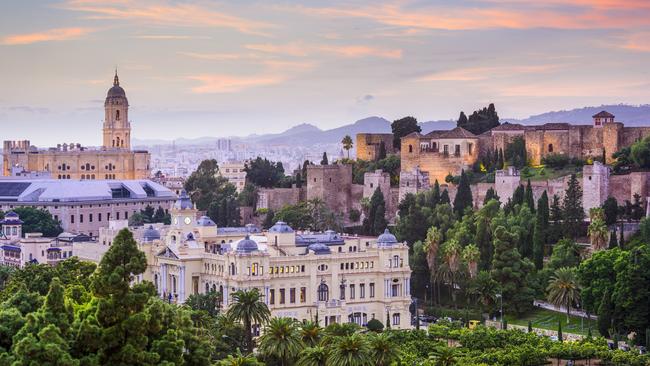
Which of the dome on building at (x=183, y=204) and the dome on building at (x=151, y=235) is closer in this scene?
the dome on building at (x=183, y=204)

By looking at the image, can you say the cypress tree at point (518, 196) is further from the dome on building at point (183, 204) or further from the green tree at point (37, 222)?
the green tree at point (37, 222)

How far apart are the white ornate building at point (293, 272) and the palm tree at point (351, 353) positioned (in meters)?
17.2

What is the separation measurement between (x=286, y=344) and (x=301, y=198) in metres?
50.8

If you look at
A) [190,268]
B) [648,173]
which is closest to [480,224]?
[648,173]

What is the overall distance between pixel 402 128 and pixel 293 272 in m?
38.2

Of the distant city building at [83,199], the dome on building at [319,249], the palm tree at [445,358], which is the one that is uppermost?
the distant city building at [83,199]

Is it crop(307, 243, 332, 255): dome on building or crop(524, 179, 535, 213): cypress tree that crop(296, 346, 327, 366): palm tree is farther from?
crop(524, 179, 535, 213): cypress tree

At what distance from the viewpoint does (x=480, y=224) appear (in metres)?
70.5

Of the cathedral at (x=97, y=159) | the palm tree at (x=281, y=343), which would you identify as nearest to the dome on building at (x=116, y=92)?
the cathedral at (x=97, y=159)

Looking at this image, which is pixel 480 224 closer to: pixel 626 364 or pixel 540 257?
pixel 540 257

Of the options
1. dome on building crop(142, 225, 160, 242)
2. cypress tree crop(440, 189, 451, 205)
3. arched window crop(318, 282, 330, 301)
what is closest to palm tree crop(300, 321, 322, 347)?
arched window crop(318, 282, 330, 301)

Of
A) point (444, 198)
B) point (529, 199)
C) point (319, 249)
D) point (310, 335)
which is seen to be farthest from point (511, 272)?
point (310, 335)

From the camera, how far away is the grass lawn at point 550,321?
194 ft

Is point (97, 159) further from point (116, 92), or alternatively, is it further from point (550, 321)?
point (550, 321)
